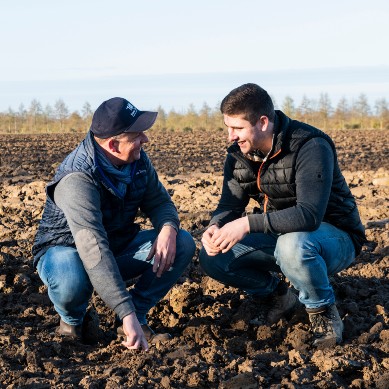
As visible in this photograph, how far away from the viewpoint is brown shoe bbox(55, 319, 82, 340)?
4.54 meters

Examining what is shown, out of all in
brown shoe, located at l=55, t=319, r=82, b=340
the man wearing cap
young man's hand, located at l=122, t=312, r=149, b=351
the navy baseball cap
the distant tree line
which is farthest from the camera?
the distant tree line

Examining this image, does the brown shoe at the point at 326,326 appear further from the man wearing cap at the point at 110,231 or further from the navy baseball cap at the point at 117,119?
the navy baseball cap at the point at 117,119

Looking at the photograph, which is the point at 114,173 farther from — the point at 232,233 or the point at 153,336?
the point at 153,336

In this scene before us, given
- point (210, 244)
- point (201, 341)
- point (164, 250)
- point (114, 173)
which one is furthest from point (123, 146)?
point (201, 341)

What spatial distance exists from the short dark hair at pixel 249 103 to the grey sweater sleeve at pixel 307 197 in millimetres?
320

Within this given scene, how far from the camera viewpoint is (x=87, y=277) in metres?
4.34

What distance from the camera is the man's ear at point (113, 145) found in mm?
4228

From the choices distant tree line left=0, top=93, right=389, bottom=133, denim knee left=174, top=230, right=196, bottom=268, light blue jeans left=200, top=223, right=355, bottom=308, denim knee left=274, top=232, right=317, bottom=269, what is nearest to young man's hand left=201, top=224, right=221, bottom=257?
denim knee left=174, top=230, right=196, bottom=268

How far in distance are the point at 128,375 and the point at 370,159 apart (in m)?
12.3

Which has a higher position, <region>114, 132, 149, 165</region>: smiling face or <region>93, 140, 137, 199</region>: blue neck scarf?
<region>114, 132, 149, 165</region>: smiling face

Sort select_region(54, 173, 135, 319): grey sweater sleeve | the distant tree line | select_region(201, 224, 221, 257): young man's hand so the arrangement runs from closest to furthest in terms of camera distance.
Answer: select_region(54, 173, 135, 319): grey sweater sleeve, select_region(201, 224, 221, 257): young man's hand, the distant tree line

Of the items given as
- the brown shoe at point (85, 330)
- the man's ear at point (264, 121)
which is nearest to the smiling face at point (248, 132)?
the man's ear at point (264, 121)

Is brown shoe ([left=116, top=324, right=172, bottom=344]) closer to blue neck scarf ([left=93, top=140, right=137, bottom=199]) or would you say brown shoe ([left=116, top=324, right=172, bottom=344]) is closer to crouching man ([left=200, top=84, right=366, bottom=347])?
crouching man ([left=200, top=84, right=366, bottom=347])

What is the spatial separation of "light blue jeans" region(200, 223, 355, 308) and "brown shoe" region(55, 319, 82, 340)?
0.91m
